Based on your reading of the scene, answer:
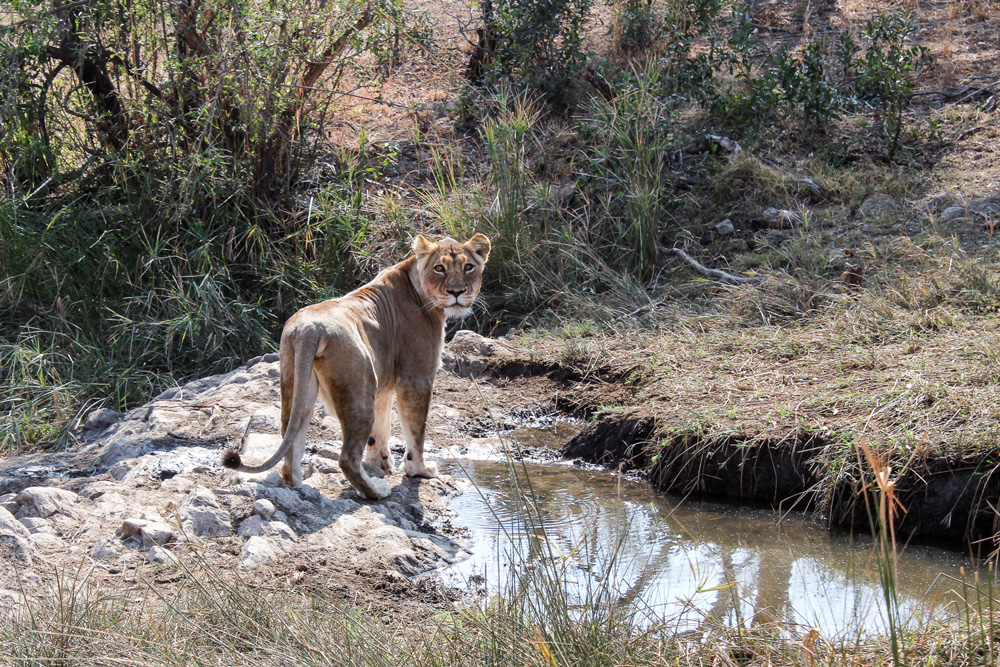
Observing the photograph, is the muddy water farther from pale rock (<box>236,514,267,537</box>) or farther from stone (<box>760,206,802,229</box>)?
stone (<box>760,206,802,229</box>)

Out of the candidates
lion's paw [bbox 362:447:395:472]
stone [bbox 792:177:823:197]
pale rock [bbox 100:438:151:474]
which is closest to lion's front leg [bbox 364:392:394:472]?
lion's paw [bbox 362:447:395:472]

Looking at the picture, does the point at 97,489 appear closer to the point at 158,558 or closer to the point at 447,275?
the point at 158,558

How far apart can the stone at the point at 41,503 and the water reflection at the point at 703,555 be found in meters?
1.76

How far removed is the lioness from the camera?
14.9 feet

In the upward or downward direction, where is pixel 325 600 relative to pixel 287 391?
downward

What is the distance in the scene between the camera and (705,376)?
640cm

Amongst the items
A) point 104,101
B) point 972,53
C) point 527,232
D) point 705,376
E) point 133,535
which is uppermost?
point 972,53

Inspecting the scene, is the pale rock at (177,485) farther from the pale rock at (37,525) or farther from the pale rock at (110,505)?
the pale rock at (37,525)

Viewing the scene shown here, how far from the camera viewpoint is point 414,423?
5430 millimetres

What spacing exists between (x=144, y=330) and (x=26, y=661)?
212 inches

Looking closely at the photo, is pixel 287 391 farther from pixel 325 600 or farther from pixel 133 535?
pixel 325 600

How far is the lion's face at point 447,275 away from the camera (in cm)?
564

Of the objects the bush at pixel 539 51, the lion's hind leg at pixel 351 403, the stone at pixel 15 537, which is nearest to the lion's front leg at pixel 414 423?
the lion's hind leg at pixel 351 403

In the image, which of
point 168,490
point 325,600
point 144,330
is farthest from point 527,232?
point 325,600
